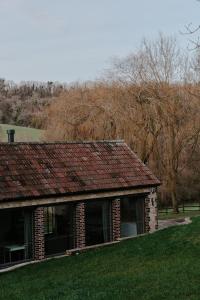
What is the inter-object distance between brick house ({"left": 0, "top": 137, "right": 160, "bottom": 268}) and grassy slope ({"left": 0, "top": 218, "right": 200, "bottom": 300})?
4.77 ft

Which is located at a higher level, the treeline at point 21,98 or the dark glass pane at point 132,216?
the treeline at point 21,98

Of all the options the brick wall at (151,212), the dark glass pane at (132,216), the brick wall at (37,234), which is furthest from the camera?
the brick wall at (151,212)

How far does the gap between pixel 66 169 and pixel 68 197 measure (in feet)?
5.32

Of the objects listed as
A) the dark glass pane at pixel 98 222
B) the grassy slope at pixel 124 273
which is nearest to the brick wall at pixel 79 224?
the dark glass pane at pixel 98 222

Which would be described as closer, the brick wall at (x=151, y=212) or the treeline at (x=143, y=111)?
the brick wall at (x=151, y=212)

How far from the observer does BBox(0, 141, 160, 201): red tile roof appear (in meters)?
17.3

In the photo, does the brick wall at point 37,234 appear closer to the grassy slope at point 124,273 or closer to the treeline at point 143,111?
the grassy slope at point 124,273

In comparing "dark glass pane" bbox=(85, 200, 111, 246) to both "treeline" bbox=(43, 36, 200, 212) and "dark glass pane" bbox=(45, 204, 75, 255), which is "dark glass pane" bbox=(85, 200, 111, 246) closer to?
"dark glass pane" bbox=(45, 204, 75, 255)

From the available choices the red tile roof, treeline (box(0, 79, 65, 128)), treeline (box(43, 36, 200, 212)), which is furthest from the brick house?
treeline (box(0, 79, 65, 128))

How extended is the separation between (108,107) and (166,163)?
5.58 m

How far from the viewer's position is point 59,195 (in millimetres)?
17438

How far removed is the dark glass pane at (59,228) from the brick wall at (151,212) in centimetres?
349

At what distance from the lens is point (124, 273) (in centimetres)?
1241

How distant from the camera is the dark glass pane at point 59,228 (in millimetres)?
17547
